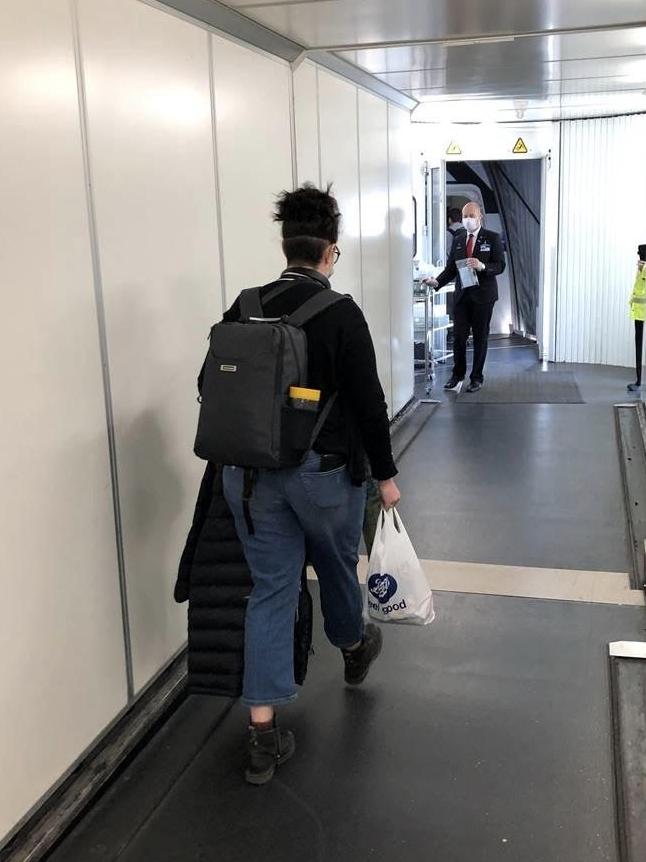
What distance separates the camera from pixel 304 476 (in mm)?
2295

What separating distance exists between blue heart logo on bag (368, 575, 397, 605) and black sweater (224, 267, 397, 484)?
36 cm

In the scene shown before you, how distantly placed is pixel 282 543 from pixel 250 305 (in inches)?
25.5

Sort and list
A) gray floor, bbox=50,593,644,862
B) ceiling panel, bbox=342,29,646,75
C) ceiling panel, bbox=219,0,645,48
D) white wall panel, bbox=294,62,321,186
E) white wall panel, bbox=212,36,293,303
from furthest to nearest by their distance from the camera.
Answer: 1. ceiling panel, bbox=342,29,646,75
2. white wall panel, bbox=294,62,321,186
3. ceiling panel, bbox=219,0,645,48
4. white wall panel, bbox=212,36,293,303
5. gray floor, bbox=50,593,644,862

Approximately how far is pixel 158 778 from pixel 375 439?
1115mm

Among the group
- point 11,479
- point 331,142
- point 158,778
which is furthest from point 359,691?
point 331,142

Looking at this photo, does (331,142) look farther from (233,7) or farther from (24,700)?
(24,700)

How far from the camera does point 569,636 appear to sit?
3.17m

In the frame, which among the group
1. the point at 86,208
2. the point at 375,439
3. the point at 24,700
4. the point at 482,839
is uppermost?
the point at 86,208

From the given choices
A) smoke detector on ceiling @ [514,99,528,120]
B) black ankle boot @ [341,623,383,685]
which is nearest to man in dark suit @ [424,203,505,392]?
smoke detector on ceiling @ [514,99,528,120]

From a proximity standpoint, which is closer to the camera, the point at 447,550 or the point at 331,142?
the point at 447,550

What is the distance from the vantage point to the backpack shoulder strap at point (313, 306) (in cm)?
223

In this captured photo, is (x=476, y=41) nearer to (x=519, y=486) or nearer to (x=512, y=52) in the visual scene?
(x=512, y=52)

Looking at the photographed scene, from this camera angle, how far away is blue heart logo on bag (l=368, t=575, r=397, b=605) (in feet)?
8.56

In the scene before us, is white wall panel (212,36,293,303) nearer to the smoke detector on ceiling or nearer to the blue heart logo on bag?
the blue heart logo on bag
